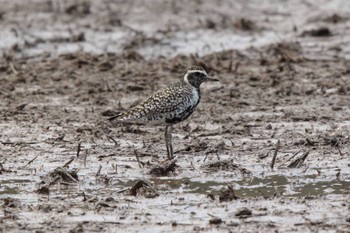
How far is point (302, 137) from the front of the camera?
12.8 m

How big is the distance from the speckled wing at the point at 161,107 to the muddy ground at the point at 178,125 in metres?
0.38

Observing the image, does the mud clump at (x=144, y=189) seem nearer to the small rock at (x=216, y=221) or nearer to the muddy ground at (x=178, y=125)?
the muddy ground at (x=178, y=125)

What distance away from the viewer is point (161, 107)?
12.0 meters

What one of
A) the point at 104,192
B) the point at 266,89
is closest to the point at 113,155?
the point at 104,192

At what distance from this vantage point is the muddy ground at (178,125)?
9.37 m

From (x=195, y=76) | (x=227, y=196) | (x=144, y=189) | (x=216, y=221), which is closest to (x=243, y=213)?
(x=216, y=221)

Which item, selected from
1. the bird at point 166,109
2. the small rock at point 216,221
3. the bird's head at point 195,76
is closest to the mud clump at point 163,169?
the bird at point 166,109

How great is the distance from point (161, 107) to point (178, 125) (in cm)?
166

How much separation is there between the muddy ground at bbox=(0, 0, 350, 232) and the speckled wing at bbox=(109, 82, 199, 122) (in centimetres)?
38

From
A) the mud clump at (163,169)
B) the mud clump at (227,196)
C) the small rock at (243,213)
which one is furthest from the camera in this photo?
the mud clump at (163,169)

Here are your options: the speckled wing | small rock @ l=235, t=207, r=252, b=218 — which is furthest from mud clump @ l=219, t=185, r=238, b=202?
the speckled wing

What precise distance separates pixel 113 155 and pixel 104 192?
1742mm

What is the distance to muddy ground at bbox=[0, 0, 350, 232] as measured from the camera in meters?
9.37

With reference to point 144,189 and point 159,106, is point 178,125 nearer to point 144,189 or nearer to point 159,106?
point 159,106
